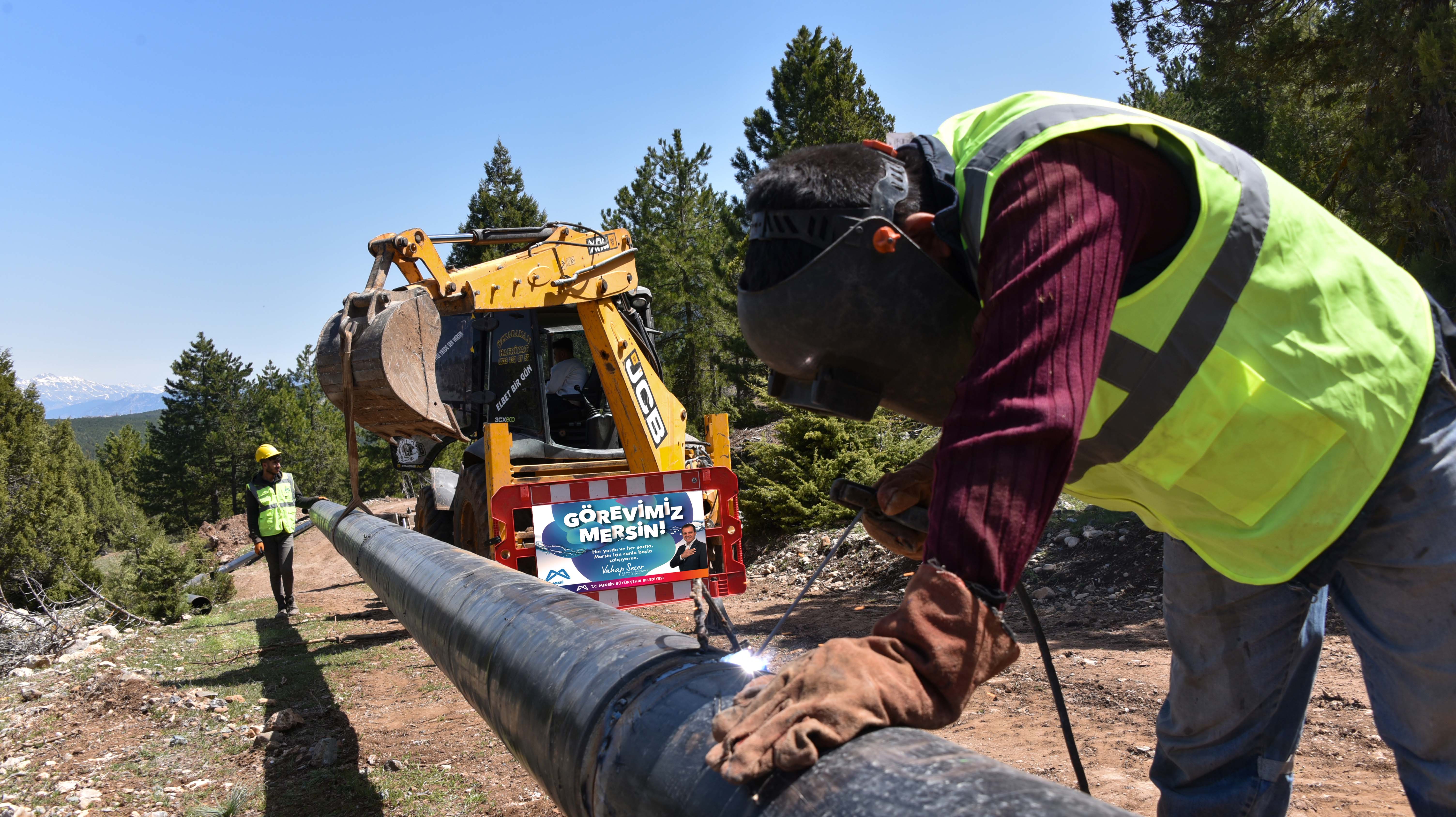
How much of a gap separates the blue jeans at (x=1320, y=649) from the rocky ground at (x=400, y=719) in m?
1.58

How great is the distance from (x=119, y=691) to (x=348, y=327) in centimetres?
258

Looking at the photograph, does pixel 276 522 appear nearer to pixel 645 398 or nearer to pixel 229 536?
pixel 645 398

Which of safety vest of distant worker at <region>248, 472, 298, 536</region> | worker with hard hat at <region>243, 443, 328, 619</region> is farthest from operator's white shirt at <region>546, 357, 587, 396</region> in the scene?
safety vest of distant worker at <region>248, 472, 298, 536</region>

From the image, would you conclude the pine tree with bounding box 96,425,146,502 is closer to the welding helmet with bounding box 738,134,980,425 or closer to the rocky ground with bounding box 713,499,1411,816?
the rocky ground with bounding box 713,499,1411,816

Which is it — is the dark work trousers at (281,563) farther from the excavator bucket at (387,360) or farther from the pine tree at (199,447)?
the pine tree at (199,447)

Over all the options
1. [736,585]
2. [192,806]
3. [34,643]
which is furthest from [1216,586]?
[34,643]

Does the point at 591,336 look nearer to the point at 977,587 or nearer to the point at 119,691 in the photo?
the point at 119,691

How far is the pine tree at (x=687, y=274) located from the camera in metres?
24.7

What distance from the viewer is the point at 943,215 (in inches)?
51.5

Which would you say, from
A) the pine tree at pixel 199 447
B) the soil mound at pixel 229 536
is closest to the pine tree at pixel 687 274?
the soil mound at pixel 229 536

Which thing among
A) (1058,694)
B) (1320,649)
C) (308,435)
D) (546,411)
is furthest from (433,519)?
(308,435)

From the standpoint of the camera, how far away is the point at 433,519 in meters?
8.96

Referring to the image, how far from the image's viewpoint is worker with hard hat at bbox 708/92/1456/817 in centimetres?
99

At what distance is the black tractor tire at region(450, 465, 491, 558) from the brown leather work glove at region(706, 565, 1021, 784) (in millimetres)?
6066
